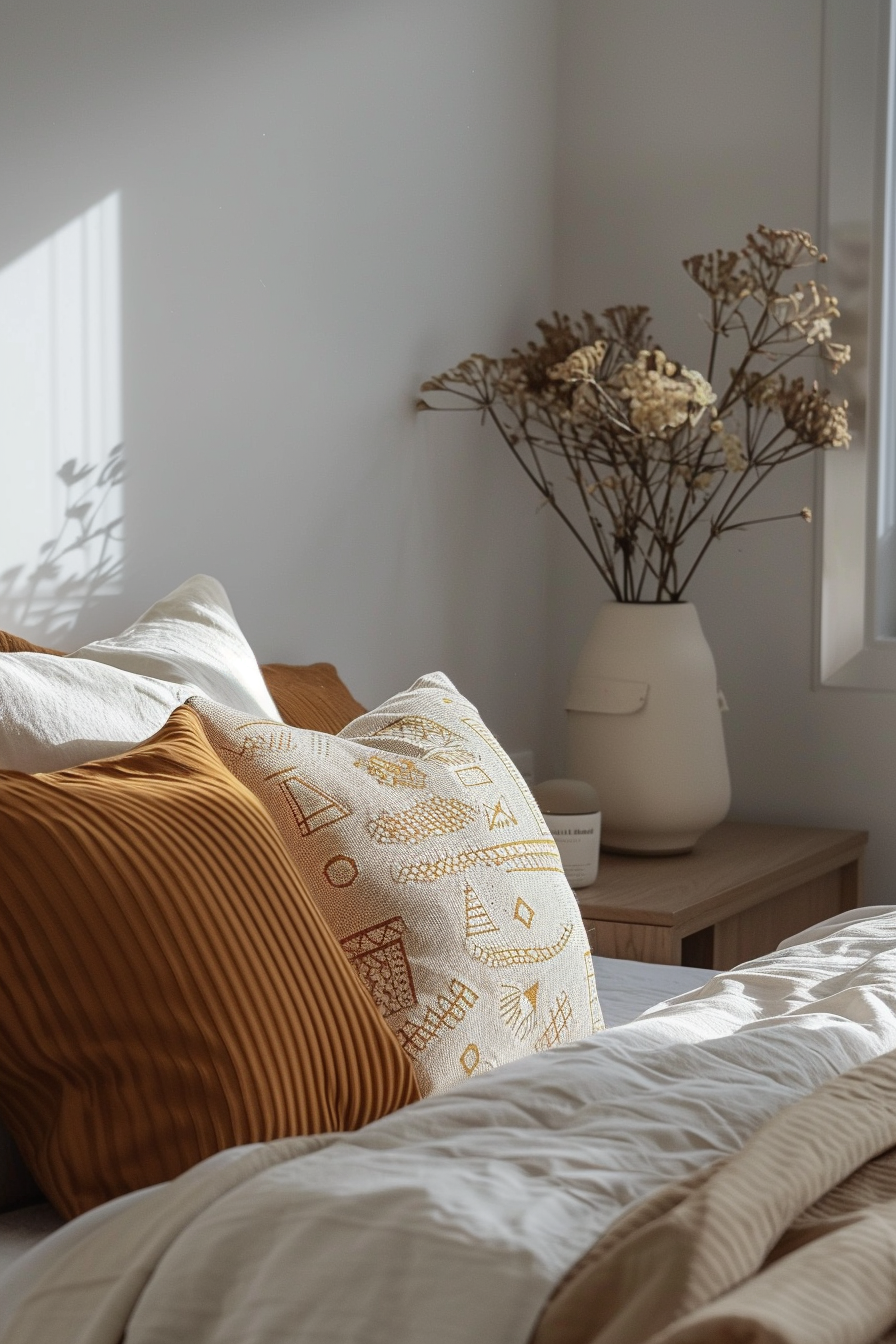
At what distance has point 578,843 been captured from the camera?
2264mm

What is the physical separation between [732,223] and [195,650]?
166 centimetres

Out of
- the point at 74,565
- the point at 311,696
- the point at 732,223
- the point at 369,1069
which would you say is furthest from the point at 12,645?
the point at 732,223

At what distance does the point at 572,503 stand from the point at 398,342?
2.01ft


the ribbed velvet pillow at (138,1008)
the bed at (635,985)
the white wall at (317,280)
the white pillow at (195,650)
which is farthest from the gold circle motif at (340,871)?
the white wall at (317,280)

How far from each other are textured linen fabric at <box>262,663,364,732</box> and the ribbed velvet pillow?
83 cm

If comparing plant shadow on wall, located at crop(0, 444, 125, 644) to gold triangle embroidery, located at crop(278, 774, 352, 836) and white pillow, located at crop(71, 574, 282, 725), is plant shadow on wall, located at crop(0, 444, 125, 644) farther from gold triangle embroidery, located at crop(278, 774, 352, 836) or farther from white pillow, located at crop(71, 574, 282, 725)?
gold triangle embroidery, located at crop(278, 774, 352, 836)

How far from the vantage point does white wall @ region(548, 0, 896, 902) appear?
2.80 metres

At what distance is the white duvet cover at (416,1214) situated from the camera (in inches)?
27.8

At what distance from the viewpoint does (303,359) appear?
2258mm

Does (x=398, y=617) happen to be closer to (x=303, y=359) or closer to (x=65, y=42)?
(x=303, y=359)

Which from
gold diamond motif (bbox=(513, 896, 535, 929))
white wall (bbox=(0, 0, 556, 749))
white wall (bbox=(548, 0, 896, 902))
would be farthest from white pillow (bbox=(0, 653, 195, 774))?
white wall (bbox=(548, 0, 896, 902))

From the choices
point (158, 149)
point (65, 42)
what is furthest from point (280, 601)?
point (65, 42)

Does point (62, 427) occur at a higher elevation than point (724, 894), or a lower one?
higher

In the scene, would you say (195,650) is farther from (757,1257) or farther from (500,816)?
(757,1257)
